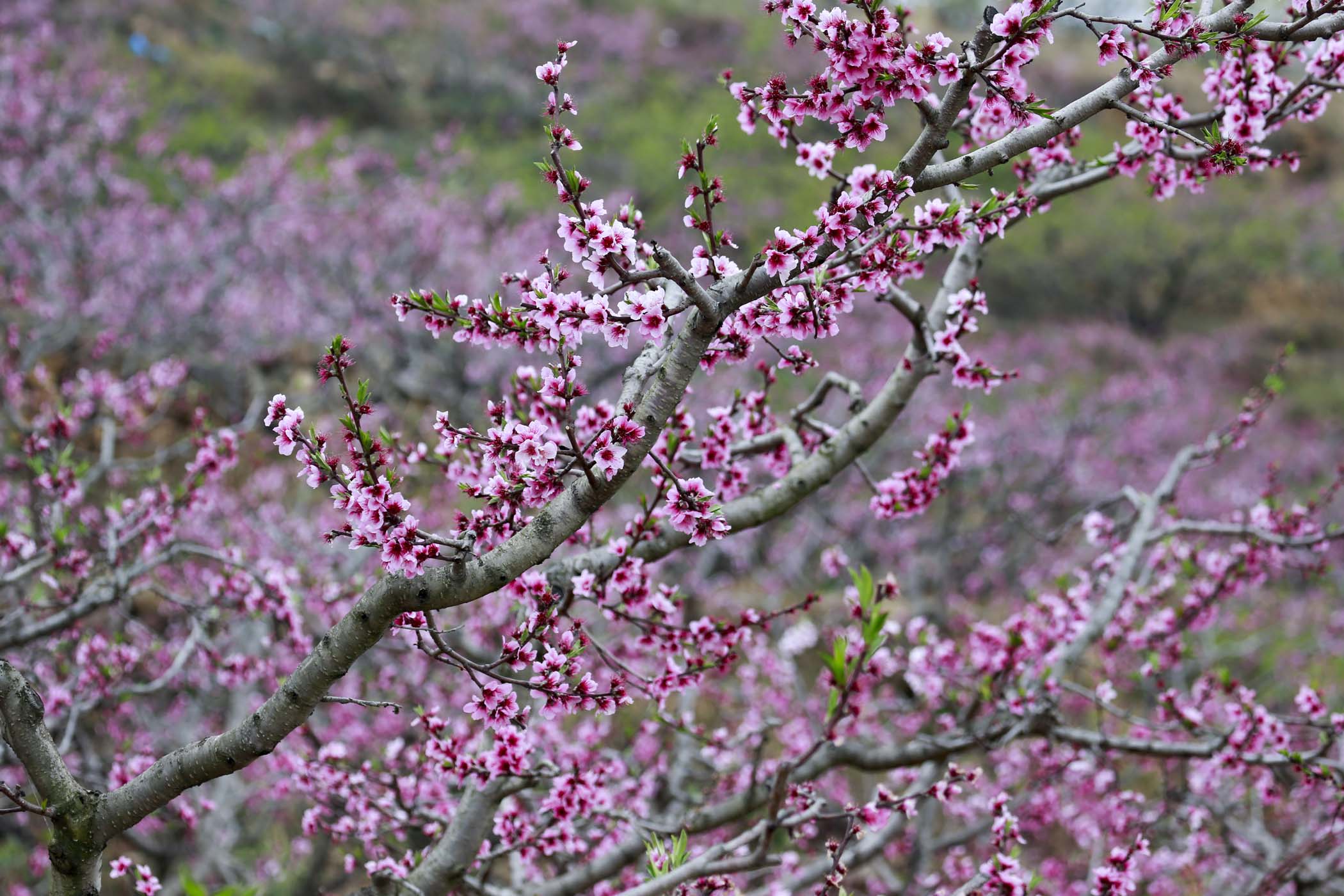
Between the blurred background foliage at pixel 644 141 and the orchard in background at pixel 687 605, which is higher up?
the blurred background foliage at pixel 644 141

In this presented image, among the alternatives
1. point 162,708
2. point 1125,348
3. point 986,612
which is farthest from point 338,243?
point 1125,348

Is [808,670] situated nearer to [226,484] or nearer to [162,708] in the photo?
[162,708]

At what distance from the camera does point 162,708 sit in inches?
337

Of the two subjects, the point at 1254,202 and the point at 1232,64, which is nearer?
the point at 1232,64

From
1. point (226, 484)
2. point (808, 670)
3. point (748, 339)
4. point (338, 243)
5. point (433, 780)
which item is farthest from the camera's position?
point (338, 243)

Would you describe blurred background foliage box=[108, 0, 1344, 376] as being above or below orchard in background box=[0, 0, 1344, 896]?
above

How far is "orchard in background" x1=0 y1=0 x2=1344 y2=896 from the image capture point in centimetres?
219

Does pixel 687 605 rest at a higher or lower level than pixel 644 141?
lower

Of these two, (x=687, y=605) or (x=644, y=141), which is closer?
Answer: (x=687, y=605)

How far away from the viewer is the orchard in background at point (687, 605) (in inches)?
86.0

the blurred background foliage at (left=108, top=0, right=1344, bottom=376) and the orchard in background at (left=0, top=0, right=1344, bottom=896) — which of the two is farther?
the blurred background foliage at (left=108, top=0, right=1344, bottom=376)

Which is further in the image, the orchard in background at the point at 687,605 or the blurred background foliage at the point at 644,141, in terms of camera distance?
the blurred background foliage at the point at 644,141

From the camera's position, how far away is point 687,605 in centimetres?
1097

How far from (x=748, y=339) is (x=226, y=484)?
1093 centimetres
